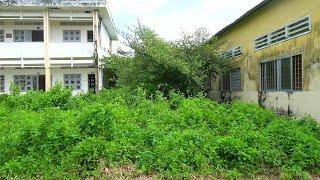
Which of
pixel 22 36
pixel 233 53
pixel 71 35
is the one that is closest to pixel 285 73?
pixel 233 53

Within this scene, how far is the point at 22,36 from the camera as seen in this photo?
1168 inches

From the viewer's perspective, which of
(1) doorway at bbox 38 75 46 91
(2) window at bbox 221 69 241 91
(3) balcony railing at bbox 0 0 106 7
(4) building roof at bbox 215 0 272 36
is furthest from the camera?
(1) doorway at bbox 38 75 46 91

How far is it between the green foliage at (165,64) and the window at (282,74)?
297 centimetres

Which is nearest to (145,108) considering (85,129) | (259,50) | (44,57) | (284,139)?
(85,129)

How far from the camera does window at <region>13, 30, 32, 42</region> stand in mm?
29578

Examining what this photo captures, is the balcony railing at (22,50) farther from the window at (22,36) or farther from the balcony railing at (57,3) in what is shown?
the balcony railing at (57,3)

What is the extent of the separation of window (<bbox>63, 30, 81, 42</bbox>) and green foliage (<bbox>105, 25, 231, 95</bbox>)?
10929mm

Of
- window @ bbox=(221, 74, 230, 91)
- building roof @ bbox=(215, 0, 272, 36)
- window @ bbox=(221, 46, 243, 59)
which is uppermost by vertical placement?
building roof @ bbox=(215, 0, 272, 36)

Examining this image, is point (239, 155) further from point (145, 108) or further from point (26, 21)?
point (26, 21)

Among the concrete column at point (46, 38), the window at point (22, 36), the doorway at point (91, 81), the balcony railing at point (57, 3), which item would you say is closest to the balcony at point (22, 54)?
the concrete column at point (46, 38)

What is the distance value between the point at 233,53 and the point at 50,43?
41.4 feet

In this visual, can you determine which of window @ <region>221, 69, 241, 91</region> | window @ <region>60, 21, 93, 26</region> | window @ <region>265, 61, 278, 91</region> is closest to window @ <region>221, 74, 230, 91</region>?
window @ <region>221, 69, 241, 91</region>

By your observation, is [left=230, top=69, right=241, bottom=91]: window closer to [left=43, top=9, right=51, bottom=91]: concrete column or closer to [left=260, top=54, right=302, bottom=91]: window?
[left=260, top=54, right=302, bottom=91]: window

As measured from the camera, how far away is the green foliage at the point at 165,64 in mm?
17609
